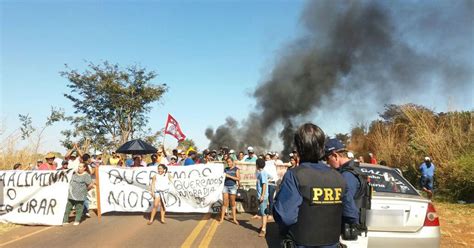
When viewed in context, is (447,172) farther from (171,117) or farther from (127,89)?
(127,89)

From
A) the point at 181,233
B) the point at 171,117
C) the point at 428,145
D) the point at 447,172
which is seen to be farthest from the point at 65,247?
the point at 428,145

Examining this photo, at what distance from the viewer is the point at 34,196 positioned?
30.3 feet

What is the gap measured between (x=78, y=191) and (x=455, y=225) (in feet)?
26.2

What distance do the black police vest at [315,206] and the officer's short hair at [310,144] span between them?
0.32 ft

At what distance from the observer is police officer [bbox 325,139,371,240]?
9.66ft

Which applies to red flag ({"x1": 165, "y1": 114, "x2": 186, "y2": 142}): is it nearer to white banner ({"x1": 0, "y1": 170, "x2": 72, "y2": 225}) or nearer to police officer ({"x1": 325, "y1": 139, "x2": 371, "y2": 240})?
white banner ({"x1": 0, "y1": 170, "x2": 72, "y2": 225})

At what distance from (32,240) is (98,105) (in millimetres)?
16614

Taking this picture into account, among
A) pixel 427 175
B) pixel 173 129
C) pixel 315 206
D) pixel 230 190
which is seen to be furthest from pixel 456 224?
pixel 173 129

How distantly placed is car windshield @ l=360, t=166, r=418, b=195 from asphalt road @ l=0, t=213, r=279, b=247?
69.1 inches

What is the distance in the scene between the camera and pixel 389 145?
21.1 m

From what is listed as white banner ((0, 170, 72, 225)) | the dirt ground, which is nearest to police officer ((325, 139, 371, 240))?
the dirt ground

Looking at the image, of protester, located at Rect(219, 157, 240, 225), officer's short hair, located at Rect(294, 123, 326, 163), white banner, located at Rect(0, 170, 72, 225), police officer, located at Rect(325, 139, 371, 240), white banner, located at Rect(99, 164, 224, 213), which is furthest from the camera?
white banner, located at Rect(99, 164, 224, 213)

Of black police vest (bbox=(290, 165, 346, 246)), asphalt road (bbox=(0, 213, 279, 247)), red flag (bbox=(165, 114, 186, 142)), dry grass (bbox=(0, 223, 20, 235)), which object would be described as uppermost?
red flag (bbox=(165, 114, 186, 142))

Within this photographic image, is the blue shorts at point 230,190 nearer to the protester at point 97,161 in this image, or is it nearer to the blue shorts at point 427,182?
the protester at point 97,161
